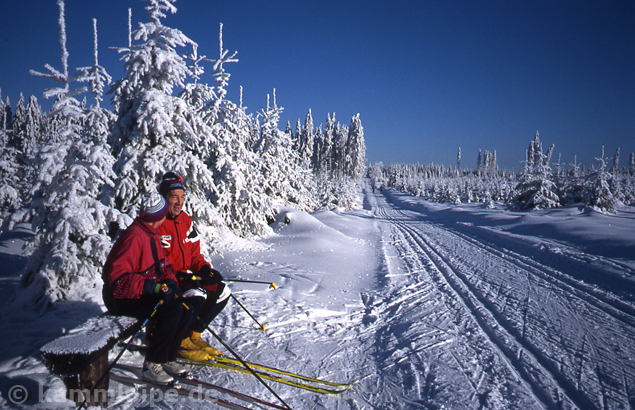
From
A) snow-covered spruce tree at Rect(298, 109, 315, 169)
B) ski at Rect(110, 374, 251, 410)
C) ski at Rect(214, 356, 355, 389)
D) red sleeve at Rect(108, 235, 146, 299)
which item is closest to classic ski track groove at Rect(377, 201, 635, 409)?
ski at Rect(214, 356, 355, 389)

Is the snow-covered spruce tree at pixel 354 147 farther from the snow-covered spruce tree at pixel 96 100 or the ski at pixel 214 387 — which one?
the ski at pixel 214 387

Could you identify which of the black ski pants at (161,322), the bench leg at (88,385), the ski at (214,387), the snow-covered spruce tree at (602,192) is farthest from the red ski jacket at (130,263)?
the snow-covered spruce tree at (602,192)

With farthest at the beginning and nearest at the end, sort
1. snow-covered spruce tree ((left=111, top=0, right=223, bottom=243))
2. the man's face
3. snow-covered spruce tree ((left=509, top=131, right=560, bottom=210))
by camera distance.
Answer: snow-covered spruce tree ((left=509, top=131, right=560, bottom=210)), snow-covered spruce tree ((left=111, top=0, right=223, bottom=243)), the man's face

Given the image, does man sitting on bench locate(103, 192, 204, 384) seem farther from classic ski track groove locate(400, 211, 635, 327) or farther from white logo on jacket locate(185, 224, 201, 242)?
classic ski track groove locate(400, 211, 635, 327)

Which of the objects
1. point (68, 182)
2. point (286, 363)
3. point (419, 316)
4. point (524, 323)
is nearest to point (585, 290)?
point (524, 323)

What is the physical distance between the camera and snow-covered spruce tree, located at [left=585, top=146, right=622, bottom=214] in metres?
23.6

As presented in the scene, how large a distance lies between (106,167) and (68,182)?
0.64 m

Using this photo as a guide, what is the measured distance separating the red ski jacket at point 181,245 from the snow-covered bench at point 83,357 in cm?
112

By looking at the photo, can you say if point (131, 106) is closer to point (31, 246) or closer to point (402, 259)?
point (31, 246)

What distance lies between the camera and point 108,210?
18.4ft

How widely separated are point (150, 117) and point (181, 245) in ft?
15.9

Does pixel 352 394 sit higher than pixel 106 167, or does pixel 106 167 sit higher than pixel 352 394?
pixel 106 167

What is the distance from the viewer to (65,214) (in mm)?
5062

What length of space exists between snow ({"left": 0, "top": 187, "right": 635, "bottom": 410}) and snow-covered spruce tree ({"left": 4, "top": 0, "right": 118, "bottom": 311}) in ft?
1.35
